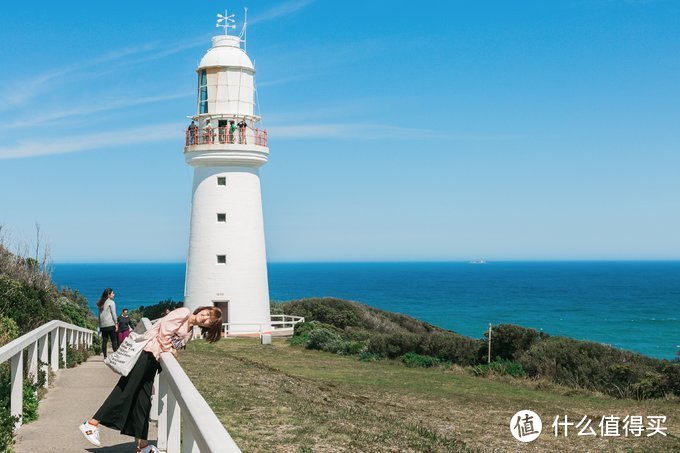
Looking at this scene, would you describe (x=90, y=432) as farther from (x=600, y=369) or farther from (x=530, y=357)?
(x=530, y=357)

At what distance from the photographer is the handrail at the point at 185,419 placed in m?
3.93

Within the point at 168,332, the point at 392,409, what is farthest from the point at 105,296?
the point at 168,332

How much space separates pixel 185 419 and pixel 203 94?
1034 inches

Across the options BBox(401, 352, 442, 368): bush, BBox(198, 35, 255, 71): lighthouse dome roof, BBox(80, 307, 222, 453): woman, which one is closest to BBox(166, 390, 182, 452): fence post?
BBox(80, 307, 222, 453): woman

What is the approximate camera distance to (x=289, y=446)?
8.56 metres

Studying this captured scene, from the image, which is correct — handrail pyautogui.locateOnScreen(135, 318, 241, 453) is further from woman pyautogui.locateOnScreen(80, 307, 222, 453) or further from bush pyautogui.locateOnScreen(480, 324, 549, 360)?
bush pyautogui.locateOnScreen(480, 324, 549, 360)

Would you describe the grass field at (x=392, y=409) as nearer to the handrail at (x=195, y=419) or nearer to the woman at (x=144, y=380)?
the woman at (x=144, y=380)

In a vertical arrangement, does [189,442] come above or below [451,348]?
above

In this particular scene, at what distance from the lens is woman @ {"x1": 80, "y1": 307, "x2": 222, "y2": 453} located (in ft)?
22.6

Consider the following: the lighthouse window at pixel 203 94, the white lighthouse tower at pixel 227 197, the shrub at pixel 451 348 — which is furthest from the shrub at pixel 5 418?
the lighthouse window at pixel 203 94

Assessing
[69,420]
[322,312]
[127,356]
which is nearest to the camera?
[127,356]

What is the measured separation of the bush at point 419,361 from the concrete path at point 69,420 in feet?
37.3

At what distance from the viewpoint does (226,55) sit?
1172 inches

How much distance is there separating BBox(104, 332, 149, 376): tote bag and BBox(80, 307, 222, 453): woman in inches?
2.5
